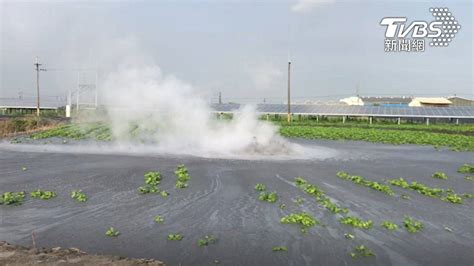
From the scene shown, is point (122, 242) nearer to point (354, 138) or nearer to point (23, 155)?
point (23, 155)

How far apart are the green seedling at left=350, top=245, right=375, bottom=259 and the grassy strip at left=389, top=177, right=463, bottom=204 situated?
242 inches

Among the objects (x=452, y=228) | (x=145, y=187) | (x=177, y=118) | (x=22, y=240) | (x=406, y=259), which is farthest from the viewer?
(x=177, y=118)

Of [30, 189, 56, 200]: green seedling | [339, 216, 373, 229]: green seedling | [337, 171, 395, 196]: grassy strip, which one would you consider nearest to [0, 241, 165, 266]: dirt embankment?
[30, 189, 56, 200]: green seedling

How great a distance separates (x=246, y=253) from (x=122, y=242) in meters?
2.57

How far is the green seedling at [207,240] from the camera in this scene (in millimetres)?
8948

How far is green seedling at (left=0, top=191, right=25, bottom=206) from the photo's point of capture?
12.0 m

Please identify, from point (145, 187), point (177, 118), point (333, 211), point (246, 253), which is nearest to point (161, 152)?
point (177, 118)

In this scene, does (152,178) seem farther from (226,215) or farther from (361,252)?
(361,252)

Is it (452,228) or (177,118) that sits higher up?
(177,118)

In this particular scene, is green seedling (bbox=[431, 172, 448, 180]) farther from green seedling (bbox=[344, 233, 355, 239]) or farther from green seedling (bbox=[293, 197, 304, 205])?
green seedling (bbox=[344, 233, 355, 239])

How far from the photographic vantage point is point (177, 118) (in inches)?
1168

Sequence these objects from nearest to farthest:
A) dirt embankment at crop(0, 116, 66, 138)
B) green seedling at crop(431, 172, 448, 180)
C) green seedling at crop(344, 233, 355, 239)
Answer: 1. green seedling at crop(344, 233, 355, 239)
2. green seedling at crop(431, 172, 448, 180)
3. dirt embankment at crop(0, 116, 66, 138)

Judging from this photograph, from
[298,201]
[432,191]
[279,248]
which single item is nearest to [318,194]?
[298,201]

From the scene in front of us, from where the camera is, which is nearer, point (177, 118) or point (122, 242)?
point (122, 242)
